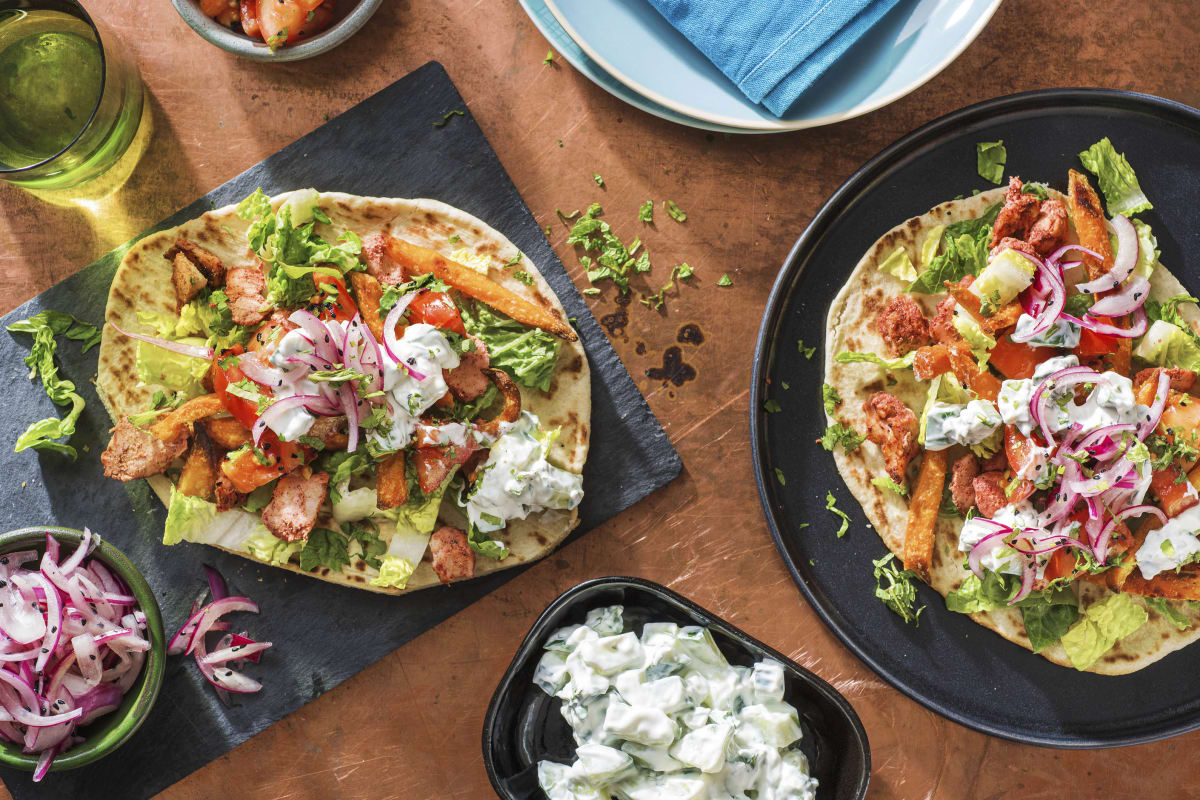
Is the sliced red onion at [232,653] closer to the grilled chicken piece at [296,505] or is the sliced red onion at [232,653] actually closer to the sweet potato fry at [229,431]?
the grilled chicken piece at [296,505]

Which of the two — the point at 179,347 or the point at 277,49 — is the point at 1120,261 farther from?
the point at 179,347

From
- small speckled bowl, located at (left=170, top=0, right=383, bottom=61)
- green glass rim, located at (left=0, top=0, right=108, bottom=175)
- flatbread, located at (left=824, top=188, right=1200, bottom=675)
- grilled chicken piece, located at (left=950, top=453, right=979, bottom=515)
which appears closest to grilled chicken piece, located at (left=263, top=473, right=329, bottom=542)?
green glass rim, located at (left=0, top=0, right=108, bottom=175)

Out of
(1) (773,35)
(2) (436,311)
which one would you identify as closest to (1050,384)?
(1) (773,35)

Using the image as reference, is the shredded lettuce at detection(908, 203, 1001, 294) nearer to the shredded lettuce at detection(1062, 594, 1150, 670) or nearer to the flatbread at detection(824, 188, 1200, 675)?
the flatbread at detection(824, 188, 1200, 675)

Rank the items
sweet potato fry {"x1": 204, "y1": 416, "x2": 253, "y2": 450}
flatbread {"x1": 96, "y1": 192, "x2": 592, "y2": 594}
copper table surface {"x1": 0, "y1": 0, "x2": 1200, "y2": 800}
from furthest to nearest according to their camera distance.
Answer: copper table surface {"x1": 0, "y1": 0, "x2": 1200, "y2": 800} → flatbread {"x1": 96, "y1": 192, "x2": 592, "y2": 594} → sweet potato fry {"x1": 204, "y1": 416, "x2": 253, "y2": 450}

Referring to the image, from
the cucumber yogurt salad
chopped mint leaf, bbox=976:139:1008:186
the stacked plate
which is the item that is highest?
the stacked plate

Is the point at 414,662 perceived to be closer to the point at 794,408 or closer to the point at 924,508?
the point at 794,408

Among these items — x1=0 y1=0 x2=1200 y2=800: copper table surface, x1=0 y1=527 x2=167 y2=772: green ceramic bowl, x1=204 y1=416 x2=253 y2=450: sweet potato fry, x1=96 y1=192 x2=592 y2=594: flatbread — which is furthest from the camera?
x1=0 y1=0 x2=1200 y2=800: copper table surface
